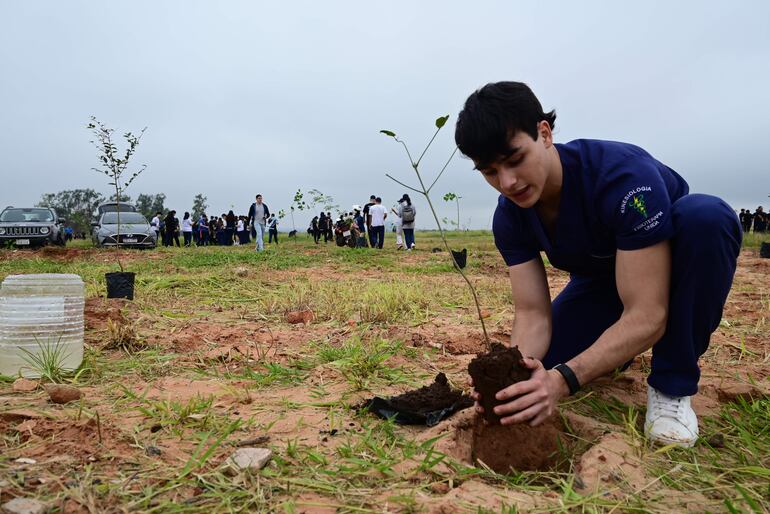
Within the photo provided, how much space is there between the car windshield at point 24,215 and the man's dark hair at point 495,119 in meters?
15.8

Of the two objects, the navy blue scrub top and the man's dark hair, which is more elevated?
the man's dark hair

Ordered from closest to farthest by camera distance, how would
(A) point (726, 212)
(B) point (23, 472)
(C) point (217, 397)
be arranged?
(B) point (23, 472), (A) point (726, 212), (C) point (217, 397)

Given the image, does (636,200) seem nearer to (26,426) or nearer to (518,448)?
(518,448)

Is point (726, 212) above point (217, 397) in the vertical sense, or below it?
above

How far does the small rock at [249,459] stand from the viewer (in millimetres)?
1499

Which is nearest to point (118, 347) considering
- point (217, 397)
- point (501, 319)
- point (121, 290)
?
point (217, 397)

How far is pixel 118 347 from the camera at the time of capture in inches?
116

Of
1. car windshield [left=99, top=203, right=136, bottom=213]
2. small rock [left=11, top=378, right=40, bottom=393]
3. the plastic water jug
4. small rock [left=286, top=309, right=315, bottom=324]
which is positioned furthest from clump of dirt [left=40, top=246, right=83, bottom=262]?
small rock [left=11, top=378, right=40, bottom=393]

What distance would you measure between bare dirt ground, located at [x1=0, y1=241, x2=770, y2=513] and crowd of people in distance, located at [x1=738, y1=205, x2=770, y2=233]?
77.6 feet

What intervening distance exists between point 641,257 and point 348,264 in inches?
281

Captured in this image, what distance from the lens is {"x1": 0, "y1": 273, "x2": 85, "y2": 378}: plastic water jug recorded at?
2461mm

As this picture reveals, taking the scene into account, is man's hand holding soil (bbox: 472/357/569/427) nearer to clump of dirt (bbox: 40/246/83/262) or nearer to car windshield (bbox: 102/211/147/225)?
clump of dirt (bbox: 40/246/83/262)

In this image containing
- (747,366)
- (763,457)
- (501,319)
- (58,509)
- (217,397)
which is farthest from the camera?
(501,319)

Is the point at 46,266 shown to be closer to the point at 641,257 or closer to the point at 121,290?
the point at 121,290
